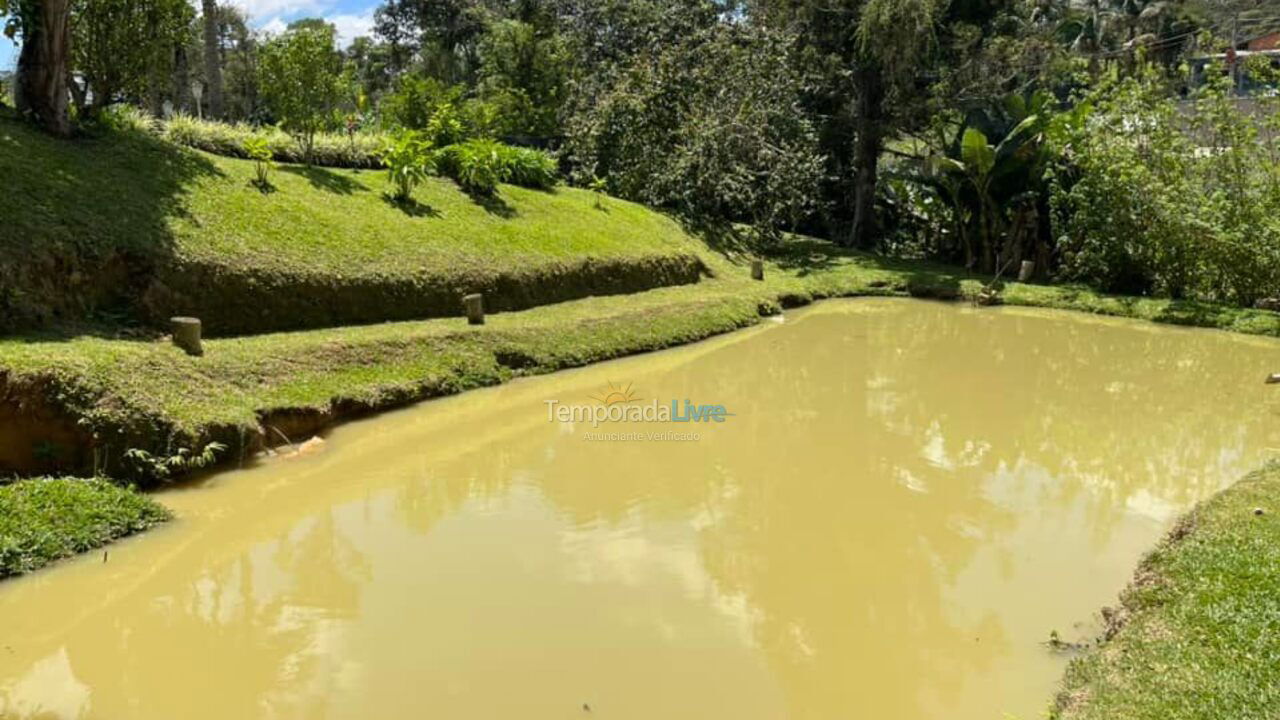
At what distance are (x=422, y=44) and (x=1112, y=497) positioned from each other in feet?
119

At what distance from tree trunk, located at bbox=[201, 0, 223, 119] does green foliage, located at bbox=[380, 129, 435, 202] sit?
16.6 ft

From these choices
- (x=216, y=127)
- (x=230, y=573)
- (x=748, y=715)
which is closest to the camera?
Result: (x=748, y=715)

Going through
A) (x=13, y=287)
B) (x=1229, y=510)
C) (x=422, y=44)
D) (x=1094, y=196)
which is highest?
(x=422, y=44)

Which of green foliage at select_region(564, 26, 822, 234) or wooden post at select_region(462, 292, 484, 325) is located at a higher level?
green foliage at select_region(564, 26, 822, 234)

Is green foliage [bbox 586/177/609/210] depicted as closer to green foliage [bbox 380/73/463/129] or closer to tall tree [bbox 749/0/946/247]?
green foliage [bbox 380/73/463/129]

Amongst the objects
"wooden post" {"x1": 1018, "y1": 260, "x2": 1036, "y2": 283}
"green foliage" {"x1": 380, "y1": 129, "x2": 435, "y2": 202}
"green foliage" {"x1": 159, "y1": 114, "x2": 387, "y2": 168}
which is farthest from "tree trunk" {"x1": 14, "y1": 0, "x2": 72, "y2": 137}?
"wooden post" {"x1": 1018, "y1": 260, "x2": 1036, "y2": 283}

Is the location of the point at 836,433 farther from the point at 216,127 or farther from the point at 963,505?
the point at 216,127

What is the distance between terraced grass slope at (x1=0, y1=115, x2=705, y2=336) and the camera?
9.70 metres

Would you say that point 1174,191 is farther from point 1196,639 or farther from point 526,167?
point 1196,639

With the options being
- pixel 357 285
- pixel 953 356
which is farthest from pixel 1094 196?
pixel 357 285

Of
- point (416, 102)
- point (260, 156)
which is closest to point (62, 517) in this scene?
point (260, 156)

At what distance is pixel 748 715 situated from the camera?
4703mm

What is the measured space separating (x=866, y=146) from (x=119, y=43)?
1661 cm

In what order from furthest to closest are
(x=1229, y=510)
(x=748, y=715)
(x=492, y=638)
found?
(x=1229, y=510) → (x=492, y=638) → (x=748, y=715)
